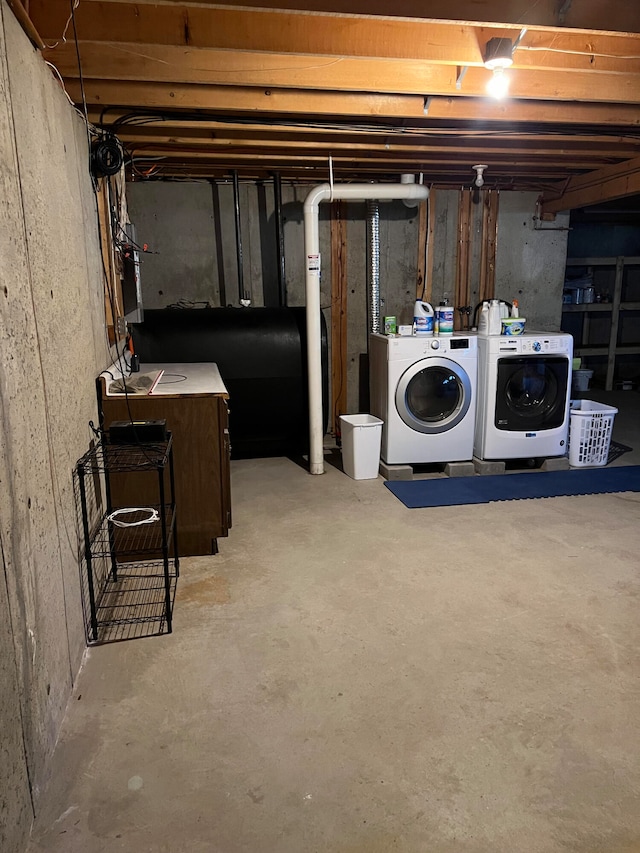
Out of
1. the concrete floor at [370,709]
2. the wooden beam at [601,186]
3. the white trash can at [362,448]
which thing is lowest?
the concrete floor at [370,709]

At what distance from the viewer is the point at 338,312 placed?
17.1ft

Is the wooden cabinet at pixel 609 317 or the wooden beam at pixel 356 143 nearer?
the wooden beam at pixel 356 143

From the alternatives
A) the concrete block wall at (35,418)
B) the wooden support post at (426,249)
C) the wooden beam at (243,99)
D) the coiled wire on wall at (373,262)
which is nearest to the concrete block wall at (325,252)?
the wooden support post at (426,249)

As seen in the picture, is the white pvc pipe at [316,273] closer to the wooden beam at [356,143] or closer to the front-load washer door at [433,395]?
the wooden beam at [356,143]

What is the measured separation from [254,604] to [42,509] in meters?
1.12

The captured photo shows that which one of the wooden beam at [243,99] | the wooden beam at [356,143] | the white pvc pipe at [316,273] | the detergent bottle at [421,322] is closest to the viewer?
the wooden beam at [243,99]

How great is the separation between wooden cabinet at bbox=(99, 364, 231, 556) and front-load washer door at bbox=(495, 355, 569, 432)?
87.4 inches

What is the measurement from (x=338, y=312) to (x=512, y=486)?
2145mm

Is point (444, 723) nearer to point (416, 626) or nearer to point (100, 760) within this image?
point (416, 626)

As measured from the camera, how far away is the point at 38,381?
176cm

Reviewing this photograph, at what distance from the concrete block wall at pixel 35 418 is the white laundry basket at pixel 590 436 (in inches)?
137

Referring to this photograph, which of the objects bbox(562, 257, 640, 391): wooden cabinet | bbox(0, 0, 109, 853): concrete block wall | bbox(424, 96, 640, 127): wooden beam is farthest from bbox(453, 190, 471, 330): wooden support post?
bbox(0, 0, 109, 853): concrete block wall

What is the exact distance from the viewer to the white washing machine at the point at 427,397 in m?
4.18

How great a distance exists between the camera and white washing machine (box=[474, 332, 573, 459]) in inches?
167
